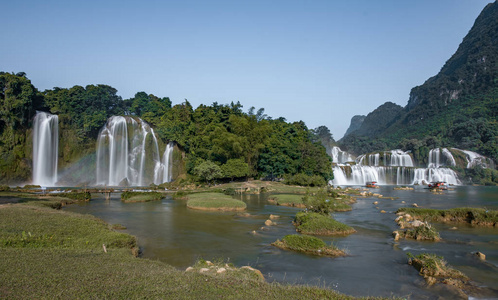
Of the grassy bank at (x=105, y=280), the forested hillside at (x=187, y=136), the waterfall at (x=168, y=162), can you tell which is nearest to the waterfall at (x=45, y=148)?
the forested hillside at (x=187, y=136)

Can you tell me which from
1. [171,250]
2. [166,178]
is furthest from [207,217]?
[166,178]

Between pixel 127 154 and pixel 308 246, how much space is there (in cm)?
5934

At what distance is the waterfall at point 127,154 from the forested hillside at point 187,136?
7.88ft

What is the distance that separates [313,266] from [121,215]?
748 inches

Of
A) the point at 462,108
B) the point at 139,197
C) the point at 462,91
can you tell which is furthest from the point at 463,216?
the point at 462,91

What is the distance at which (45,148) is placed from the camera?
61250mm

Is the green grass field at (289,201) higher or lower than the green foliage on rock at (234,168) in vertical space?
lower

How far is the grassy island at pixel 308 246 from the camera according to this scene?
1605 centimetres

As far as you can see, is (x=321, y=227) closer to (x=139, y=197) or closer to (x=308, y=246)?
(x=308, y=246)

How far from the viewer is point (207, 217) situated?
26641 millimetres

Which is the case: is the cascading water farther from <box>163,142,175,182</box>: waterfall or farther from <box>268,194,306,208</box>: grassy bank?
<box>163,142,175,182</box>: waterfall

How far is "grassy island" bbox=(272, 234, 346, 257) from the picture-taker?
16.0 m

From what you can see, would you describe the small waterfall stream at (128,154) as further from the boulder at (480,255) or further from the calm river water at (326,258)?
the boulder at (480,255)

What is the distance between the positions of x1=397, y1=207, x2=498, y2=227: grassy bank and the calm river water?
141 centimetres
